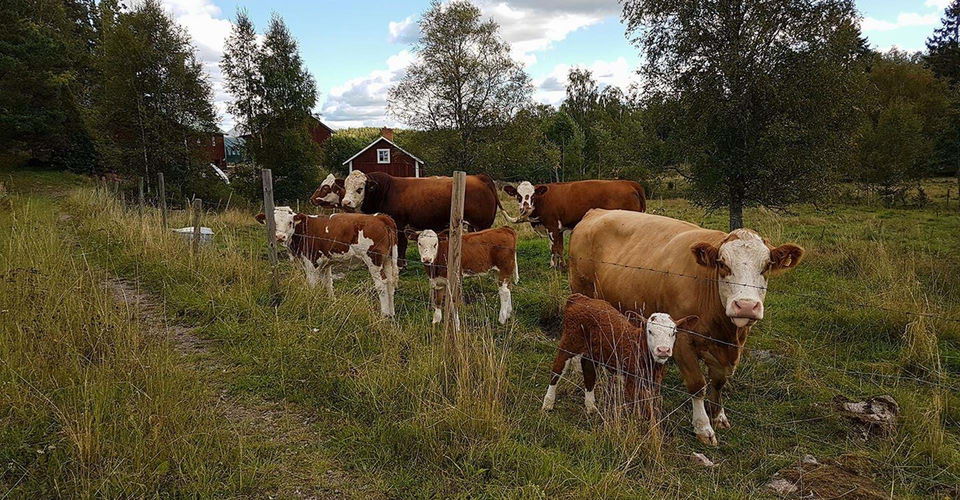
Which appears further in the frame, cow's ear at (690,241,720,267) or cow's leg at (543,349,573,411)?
cow's leg at (543,349,573,411)

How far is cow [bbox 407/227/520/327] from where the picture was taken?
7297mm

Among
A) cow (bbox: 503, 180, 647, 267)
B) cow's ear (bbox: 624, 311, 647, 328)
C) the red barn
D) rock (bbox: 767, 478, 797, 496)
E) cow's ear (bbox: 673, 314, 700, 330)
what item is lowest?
rock (bbox: 767, 478, 797, 496)

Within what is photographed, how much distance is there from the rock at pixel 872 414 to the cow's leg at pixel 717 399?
109 centimetres

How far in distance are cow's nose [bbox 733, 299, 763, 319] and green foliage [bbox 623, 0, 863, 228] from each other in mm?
7082

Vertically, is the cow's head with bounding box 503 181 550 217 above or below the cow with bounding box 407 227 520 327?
above

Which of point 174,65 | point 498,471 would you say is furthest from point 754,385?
point 174,65

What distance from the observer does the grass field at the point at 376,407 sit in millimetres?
3098

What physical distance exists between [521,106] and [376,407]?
29.8m

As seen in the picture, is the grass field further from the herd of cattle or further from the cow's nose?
the cow's nose

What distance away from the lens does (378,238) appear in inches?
311

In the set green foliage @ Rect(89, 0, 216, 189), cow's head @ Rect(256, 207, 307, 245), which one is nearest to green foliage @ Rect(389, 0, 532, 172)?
green foliage @ Rect(89, 0, 216, 189)

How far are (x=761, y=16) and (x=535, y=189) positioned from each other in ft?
18.7

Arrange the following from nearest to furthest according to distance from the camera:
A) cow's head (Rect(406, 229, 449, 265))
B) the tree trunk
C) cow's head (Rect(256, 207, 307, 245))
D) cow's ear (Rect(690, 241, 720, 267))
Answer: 1. cow's ear (Rect(690, 241, 720, 267))
2. cow's head (Rect(406, 229, 449, 265))
3. cow's head (Rect(256, 207, 307, 245))
4. the tree trunk

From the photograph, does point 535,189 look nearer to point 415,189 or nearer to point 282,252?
point 415,189
